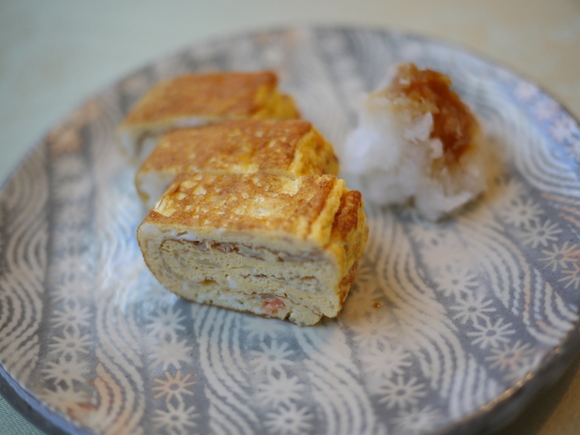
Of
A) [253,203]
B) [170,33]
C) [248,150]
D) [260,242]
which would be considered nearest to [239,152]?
[248,150]

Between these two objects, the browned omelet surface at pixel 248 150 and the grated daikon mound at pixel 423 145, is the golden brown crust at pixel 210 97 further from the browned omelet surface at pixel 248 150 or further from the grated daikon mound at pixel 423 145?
the grated daikon mound at pixel 423 145

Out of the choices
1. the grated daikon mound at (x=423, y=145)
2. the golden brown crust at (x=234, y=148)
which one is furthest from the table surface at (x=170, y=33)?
the golden brown crust at (x=234, y=148)

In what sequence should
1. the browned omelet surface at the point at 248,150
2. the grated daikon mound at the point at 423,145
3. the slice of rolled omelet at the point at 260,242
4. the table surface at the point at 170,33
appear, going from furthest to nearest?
the table surface at the point at 170,33 → the grated daikon mound at the point at 423,145 → the browned omelet surface at the point at 248,150 → the slice of rolled omelet at the point at 260,242

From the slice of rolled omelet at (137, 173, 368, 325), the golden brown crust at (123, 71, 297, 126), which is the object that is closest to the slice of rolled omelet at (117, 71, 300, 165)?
the golden brown crust at (123, 71, 297, 126)

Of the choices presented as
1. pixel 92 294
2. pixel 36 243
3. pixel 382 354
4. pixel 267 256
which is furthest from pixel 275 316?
pixel 36 243

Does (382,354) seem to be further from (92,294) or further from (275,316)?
(92,294)

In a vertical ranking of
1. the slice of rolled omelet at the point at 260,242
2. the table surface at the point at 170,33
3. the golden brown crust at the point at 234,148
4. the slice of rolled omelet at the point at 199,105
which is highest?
the table surface at the point at 170,33

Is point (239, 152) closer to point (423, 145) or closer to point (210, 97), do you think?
point (210, 97)
